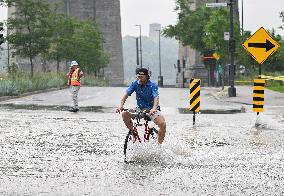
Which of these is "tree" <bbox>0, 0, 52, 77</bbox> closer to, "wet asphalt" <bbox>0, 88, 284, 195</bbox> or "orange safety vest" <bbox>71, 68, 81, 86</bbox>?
"orange safety vest" <bbox>71, 68, 81, 86</bbox>

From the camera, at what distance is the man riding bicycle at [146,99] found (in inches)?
409

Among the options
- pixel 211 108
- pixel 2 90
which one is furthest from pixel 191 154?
pixel 2 90

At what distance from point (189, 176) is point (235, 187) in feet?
3.18

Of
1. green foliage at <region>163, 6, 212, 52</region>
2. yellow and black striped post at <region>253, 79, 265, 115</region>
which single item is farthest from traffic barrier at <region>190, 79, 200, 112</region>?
green foliage at <region>163, 6, 212, 52</region>

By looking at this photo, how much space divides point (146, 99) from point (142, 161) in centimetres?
108

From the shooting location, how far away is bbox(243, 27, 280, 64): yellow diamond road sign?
18.1 meters

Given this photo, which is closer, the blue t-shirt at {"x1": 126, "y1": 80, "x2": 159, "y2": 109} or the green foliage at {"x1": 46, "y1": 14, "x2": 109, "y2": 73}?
the blue t-shirt at {"x1": 126, "y1": 80, "x2": 159, "y2": 109}

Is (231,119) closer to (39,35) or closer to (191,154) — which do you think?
(191,154)

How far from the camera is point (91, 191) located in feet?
25.7

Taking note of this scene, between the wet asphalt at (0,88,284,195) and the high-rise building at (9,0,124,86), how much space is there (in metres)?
92.7

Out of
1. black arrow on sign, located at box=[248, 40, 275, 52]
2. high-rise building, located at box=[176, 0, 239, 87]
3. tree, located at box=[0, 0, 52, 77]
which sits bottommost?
high-rise building, located at box=[176, 0, 239, 87]

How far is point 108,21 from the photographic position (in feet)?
363

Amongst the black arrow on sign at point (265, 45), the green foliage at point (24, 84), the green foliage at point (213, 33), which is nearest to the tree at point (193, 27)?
the green foliage at point (213, 33)

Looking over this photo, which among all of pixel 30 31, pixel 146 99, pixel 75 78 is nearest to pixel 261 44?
pixel 75 78
